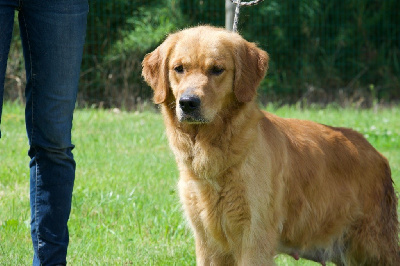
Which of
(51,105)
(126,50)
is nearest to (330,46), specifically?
(126,50)

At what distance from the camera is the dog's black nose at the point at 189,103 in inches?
123

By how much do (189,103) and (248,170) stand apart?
0.46 metres

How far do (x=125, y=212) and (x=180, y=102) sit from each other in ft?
5.50

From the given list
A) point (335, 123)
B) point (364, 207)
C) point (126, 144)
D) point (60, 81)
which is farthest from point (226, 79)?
point (335, 123)

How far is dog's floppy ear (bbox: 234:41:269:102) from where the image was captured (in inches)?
130

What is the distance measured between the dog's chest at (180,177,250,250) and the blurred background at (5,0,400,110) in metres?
6.74

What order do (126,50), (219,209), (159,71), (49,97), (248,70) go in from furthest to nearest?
1. (126,50)
2. (159,71)
3. (248,70)
4. (219,209)
5. (49,97)

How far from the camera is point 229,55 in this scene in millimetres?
3338

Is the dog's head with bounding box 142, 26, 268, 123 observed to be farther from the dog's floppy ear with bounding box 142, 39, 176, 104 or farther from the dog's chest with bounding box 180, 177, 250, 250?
the dog's chest with bounding box 180, 177, 250, 250

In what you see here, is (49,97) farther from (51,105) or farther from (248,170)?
(248,170)

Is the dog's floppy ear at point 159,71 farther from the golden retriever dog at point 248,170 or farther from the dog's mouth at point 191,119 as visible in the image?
the dog's mouth at point 191,119

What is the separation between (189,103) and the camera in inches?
123

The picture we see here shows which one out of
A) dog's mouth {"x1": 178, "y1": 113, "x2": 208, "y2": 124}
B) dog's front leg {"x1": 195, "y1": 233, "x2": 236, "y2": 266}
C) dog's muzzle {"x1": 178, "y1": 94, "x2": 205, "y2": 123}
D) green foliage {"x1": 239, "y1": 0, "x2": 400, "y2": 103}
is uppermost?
dog's muzzle {"x1": 178, "y1": 94, "x2": 205, "y2": 123}

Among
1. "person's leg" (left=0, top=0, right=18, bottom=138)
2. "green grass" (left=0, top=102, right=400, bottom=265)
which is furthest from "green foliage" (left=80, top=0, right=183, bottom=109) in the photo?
"person's leg" (left=0, top=0, right=18, bottom=138)
